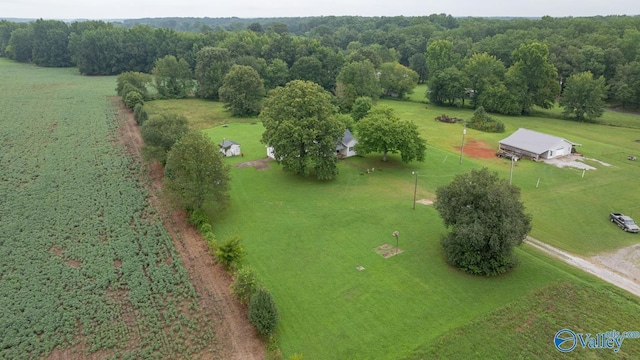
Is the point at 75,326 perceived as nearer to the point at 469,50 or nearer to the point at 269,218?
the point at 269,218

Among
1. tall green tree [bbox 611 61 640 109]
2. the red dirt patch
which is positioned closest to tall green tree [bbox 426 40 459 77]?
tall green tree [bbox 611 61 640 109]

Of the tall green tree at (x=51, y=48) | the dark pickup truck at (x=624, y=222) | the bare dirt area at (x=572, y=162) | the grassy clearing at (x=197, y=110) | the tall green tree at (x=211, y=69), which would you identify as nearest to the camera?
the dark pickup truck at (x=624, y=222)

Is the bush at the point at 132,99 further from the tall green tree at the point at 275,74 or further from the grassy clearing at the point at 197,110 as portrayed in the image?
the tall green tree at the point at 275,74

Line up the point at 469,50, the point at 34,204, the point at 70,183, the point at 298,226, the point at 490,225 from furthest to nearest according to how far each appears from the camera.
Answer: the point at 469,50 → the point at 70,183 → the point at 34,204 → the point at 298,226 → the point at 490,225

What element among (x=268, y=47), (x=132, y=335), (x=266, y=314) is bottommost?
(x=132, y=335)

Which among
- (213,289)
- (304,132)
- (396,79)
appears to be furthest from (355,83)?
(213,289)

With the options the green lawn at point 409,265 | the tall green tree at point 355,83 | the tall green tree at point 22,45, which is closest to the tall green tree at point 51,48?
the tall green tree at point 22,45

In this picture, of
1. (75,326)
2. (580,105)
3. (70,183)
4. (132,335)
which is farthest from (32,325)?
(580,105)
